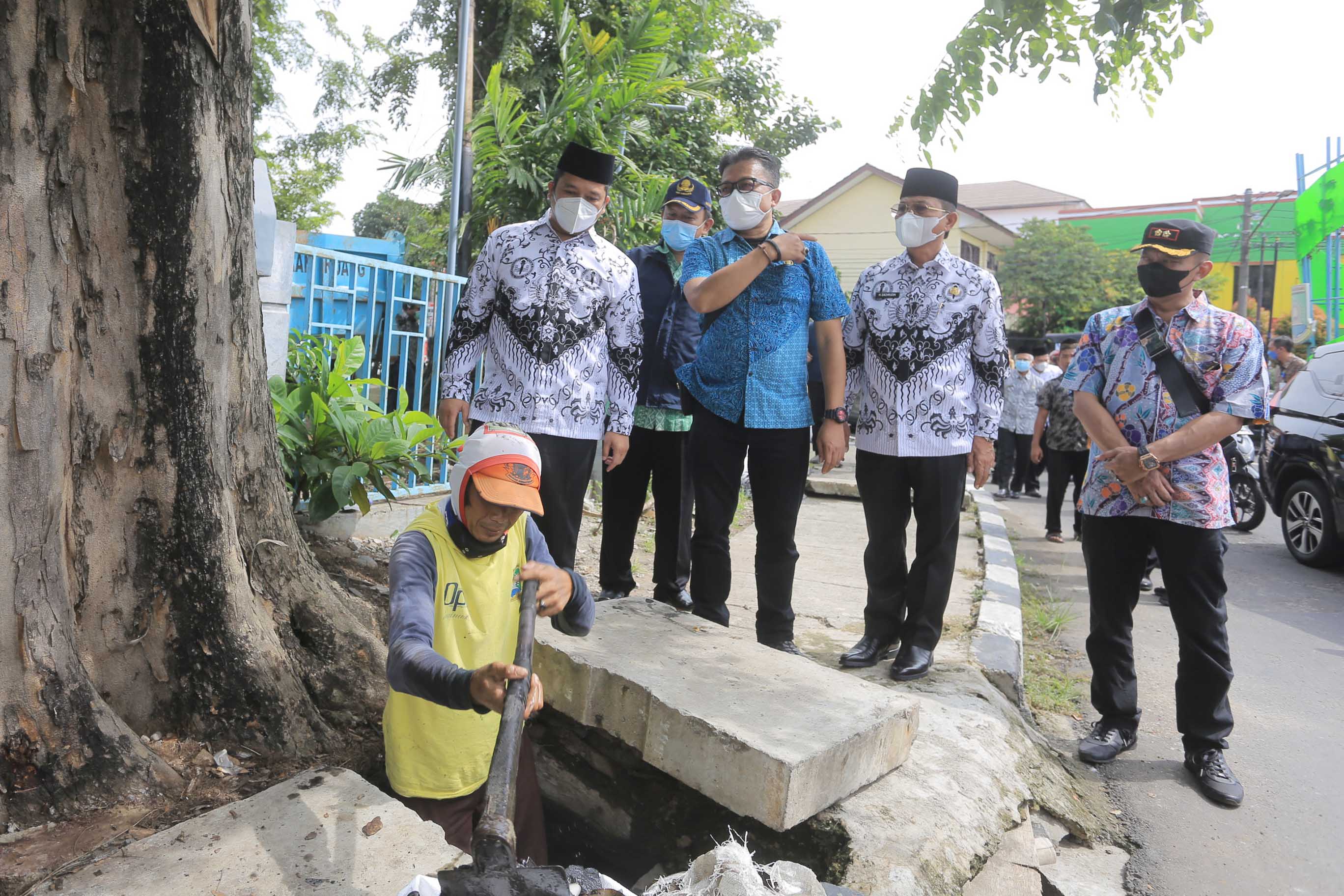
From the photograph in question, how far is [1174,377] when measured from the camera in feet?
10.9

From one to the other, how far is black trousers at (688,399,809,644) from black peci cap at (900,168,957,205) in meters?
1.07

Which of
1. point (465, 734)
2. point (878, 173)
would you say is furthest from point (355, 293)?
point (878, 173)

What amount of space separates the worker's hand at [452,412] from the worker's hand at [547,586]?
1244mm

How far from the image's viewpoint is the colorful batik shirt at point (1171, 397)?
323 centimetres

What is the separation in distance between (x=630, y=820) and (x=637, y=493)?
1.81 meters

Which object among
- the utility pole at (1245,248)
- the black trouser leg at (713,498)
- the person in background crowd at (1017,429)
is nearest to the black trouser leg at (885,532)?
the black trouser leg at (713,498)

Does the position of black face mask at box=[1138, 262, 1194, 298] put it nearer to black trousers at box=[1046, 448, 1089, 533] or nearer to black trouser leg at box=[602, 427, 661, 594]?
black trouser leg at box=[602, 427, 661, 594]

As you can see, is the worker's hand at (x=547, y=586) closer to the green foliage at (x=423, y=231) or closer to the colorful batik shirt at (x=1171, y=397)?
the colorful batik shirt at (x=1171, y=397)

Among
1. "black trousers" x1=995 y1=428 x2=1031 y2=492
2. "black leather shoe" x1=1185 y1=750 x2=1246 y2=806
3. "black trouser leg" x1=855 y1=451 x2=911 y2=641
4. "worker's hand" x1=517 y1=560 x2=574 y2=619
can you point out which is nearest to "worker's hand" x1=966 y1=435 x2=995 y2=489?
"black trouser leg" x1=855 y1=451 x2=911 y2=641

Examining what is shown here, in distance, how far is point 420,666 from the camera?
1862mm

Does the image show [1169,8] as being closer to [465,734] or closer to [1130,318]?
[1130,318]

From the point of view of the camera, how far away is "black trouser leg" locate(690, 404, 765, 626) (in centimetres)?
352

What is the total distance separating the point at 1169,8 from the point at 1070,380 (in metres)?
1.35

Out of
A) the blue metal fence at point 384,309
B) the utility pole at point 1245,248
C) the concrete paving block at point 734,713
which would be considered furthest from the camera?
the utility pole at point 1245,248
